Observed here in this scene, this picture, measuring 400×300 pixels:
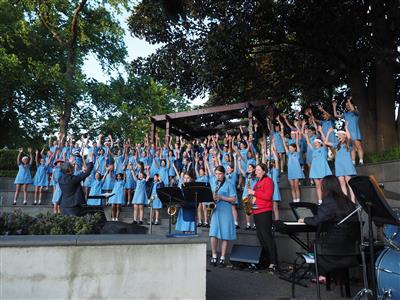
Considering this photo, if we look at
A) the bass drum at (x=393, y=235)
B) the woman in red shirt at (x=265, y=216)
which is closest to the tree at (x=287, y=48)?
the woman in red shirt at (x=265, y=216)

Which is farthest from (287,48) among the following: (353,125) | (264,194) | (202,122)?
(264,194)

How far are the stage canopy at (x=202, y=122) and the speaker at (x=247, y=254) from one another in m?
9.22

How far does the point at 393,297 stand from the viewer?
4609 millimetres

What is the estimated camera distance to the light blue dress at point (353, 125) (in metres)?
11.7

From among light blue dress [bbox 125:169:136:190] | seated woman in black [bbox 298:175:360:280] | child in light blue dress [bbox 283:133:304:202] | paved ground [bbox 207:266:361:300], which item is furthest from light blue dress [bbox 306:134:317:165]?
light blue dress [bbox 125:169:136:190]

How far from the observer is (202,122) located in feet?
68.7

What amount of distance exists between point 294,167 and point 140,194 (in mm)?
5314

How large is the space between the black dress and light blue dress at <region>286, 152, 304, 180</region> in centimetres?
528

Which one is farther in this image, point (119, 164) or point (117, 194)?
point (119, 164)

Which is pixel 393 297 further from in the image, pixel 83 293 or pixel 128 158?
pixel 128 158

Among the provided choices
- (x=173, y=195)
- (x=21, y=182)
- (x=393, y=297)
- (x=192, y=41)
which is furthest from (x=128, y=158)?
(x=393, y=297)

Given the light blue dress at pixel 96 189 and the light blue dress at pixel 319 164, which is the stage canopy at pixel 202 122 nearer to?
the light blue dress at pixel 96 189

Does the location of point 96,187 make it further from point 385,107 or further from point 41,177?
point 385,107

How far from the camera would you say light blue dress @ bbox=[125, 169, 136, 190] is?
1459 centimetres
